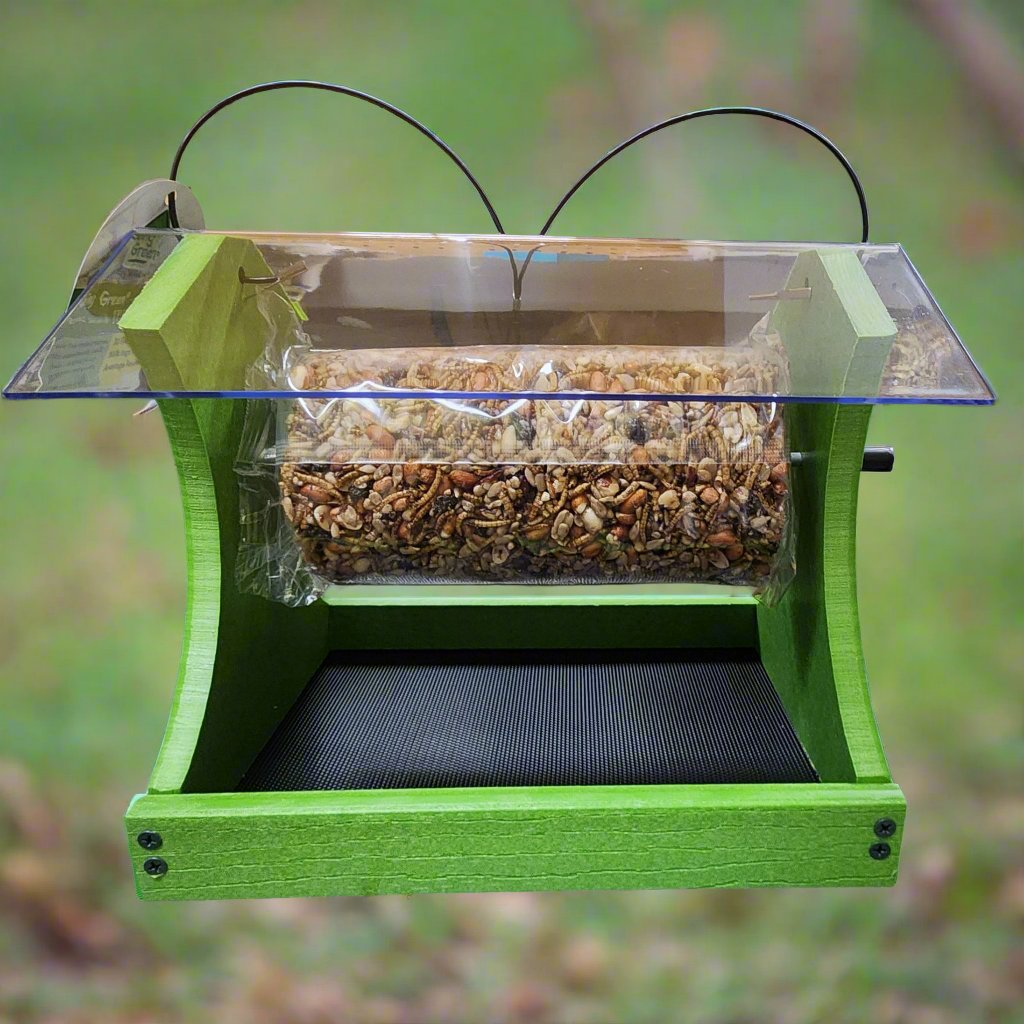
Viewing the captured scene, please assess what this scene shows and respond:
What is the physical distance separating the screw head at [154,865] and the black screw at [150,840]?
0.01m

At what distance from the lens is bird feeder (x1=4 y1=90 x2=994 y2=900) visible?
783mm

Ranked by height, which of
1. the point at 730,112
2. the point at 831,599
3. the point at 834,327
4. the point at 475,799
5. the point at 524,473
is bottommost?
the point at 475,799

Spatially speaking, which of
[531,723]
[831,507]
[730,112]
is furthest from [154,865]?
[730,112]

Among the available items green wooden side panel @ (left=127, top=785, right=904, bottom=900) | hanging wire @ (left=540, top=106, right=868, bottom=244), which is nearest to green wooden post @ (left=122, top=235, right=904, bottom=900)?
green wooden side panel @ (left=127, top=785, right=904, bottom=900)

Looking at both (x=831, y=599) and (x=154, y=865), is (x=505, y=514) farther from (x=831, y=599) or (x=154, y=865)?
(x=154, y=865)

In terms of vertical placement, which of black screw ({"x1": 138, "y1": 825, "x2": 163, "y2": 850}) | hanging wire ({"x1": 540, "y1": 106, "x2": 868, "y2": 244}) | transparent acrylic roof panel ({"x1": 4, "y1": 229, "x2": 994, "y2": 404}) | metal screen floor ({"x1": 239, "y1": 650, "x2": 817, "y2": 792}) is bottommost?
metal screen floor ({"x1": 239, "y1": 650, "x2": 817, "y2": 792})

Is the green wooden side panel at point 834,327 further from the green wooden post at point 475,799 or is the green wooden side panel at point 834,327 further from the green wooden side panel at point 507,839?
the green wooden side panel at point 507,839

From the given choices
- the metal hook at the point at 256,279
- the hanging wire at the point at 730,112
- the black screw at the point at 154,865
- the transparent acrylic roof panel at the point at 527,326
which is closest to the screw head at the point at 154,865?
the black screw at the point at 154,865

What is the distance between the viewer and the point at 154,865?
787 mm

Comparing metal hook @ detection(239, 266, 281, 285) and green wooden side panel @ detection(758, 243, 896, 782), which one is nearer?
green wooden side panel @ detection(758, 243, 896, 782)

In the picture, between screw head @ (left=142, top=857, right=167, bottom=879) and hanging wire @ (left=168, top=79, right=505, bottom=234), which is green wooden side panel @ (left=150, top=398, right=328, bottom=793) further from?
hanging wire @ (left=168, top=79, right=505, bottom=234)

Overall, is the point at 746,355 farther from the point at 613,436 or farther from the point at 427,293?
the point at 427,293

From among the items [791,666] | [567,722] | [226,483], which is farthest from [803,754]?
[226,483]

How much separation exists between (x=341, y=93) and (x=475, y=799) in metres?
0.85
